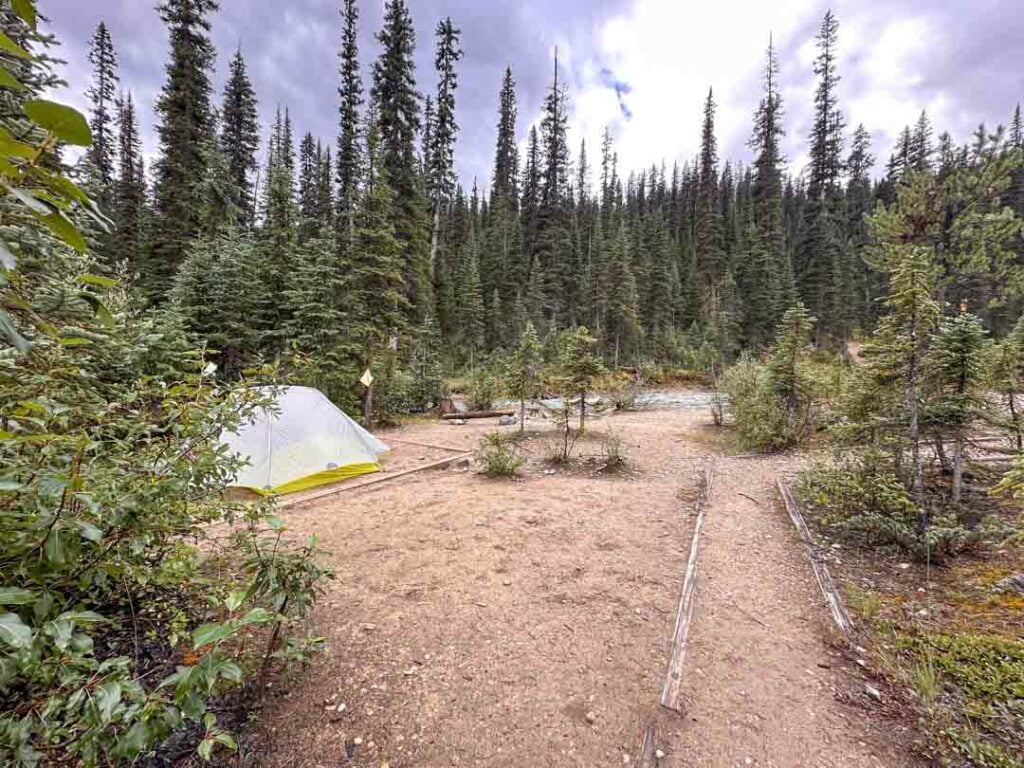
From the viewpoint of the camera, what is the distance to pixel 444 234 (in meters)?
30.4

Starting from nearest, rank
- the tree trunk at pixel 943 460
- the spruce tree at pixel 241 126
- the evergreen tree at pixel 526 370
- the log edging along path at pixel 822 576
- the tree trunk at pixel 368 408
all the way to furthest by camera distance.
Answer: the log edging along path at pixel 822 576, the tree trunk at pixel 943 460, the evergreen tree at pixel 526 370, the tree trunk at pixel 368 408, the spruce tree at pixel 241 126

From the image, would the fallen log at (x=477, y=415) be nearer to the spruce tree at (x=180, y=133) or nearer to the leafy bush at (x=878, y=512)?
the leafy bush at (x=878, y=512)

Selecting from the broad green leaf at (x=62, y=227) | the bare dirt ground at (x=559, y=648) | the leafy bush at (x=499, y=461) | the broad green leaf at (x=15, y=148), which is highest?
the broad green leaf at (x=15, y=148)

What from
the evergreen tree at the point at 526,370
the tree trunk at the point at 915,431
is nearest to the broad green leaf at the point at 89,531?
the tree trunk at the point at 915,431

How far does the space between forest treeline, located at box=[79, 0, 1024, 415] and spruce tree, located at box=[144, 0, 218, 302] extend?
0.07 meters

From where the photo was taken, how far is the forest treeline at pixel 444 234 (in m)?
11.5

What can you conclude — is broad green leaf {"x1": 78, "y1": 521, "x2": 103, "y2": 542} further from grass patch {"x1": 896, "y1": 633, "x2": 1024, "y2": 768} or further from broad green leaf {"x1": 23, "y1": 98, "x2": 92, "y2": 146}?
grass patch {"x1": 896, "y1": 633, "x2": 1024, "y2": 768}

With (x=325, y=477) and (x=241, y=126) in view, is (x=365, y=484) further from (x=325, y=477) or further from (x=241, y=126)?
(x=241, y=126)

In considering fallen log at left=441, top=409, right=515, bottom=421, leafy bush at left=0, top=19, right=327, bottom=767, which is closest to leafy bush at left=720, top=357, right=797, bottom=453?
fallen log at left=441, top=409, right=515, bottom=421

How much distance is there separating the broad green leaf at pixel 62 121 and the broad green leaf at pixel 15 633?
834 millimetres

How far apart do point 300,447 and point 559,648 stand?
502 cm

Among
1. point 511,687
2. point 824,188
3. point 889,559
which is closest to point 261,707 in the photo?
point 511,687

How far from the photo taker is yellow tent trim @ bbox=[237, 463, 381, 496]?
6.17 metres

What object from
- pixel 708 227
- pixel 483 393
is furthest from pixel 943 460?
pixel 708 227
